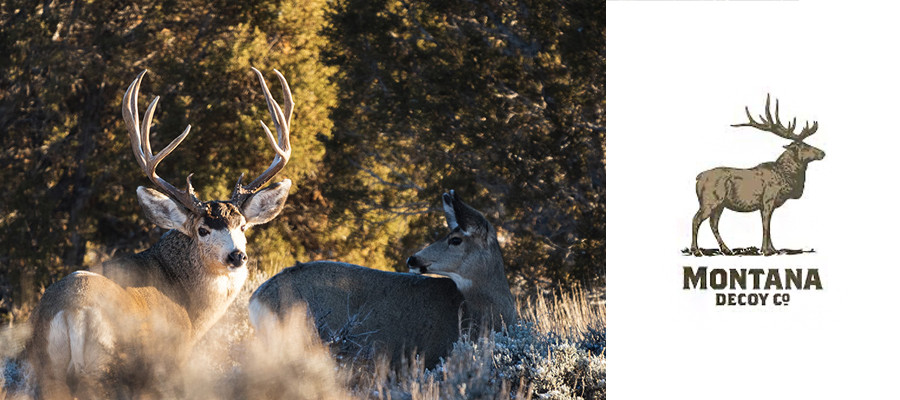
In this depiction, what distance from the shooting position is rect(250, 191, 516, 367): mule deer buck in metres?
6.25

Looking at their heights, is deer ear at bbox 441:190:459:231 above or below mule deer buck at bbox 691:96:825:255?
below

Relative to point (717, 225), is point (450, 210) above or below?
below

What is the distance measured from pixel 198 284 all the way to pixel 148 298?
0.28 meters

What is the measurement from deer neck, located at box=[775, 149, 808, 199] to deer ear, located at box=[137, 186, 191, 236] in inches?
109

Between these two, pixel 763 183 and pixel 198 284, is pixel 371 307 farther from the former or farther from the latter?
pixel 763 183

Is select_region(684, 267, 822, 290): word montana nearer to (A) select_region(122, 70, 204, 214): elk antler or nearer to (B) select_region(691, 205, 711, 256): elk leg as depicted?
(B) select_region(691, 205, 711, 256): elk leg

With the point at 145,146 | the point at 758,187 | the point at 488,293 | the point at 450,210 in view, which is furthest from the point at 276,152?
the point at 758,187

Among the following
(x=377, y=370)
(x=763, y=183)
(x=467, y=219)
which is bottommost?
(x=377, y=370)

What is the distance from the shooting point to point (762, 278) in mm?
4828

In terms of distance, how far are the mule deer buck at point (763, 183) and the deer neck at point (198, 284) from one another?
219 centimetres

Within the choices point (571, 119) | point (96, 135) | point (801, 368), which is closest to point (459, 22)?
point (571, 119)

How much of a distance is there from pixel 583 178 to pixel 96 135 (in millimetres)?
6172

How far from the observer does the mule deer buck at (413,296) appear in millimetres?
6254

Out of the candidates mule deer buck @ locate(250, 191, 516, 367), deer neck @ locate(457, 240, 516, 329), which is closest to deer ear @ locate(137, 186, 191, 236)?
mule deer buck @ locate(250, 191, 516, 367)
